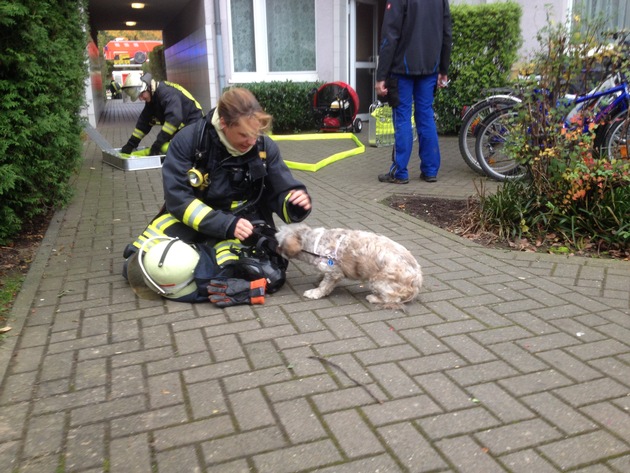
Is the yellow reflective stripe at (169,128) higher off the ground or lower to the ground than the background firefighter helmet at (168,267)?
higher

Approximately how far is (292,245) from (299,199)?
1.41ft

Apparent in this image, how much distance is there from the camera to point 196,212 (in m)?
3.70

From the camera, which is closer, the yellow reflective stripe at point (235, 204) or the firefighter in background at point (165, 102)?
the yellow reflective stripe at point (235, 204)

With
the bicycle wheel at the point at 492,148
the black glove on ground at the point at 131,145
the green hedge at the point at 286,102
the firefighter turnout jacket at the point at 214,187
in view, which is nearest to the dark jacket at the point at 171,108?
the black glove on ground at the point at 131,145

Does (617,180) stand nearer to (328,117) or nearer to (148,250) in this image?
(148,250)

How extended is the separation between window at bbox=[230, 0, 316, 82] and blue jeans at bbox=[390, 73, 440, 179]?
6.50 meters

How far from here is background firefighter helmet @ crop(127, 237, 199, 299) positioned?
3.57 meters

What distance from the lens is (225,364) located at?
9.57 feet

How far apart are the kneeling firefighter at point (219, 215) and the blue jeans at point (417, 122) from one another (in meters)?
3.36

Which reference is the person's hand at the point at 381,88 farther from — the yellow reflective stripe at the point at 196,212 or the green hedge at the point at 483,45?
the yellow reflective stripe at the point at 196,212

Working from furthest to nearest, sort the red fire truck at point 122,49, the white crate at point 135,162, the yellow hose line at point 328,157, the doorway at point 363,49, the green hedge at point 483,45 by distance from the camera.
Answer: the red fire truck at point 122,49
the doorway at point 363,49
the green hedge at point 483,45
the yellow hose line at point 328,157
the white crate at point 135,162

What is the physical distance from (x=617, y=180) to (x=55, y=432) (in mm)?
4447

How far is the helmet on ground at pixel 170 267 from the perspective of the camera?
3572 mm

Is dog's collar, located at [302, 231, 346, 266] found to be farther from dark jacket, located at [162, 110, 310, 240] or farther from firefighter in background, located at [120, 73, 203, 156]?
firefighter in background, located at [120, 73, 203, 156]
